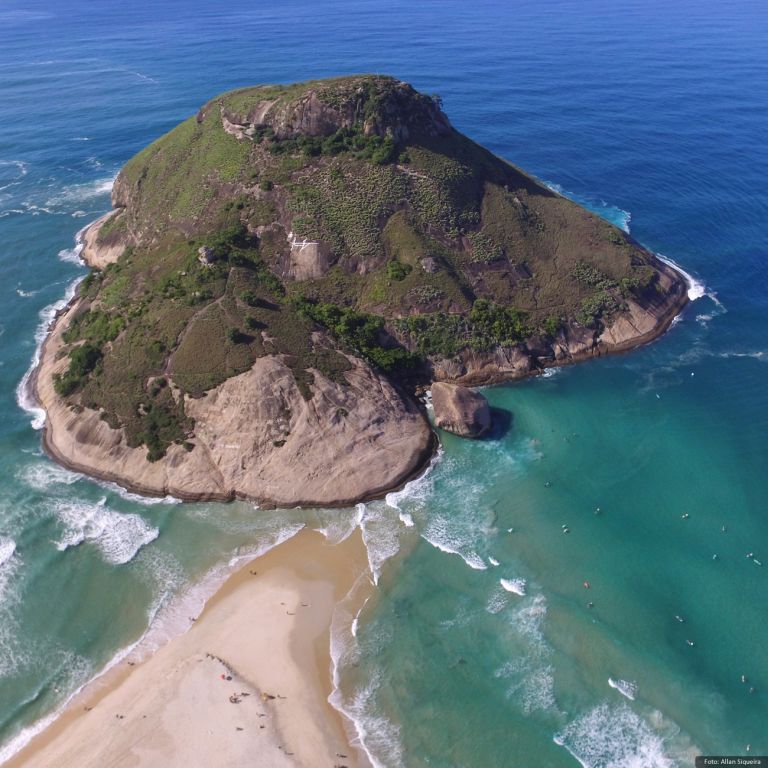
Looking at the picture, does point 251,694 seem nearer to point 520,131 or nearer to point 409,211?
point 409,211

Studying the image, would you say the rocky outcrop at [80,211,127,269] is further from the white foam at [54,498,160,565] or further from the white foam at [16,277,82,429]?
the white foam at [54,498,160,565]

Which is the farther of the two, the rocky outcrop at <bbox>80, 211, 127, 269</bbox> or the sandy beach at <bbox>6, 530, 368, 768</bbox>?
the rocky outcrop at <bbox>80, 211, 127, 269</bbox>

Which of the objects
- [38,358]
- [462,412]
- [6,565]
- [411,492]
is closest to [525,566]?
[411,492]

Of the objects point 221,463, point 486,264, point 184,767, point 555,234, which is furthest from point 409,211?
point 184,767

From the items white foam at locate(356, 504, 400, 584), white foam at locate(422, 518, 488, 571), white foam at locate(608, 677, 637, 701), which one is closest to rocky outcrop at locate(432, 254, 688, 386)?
white foam at locate(356, 504, 400, 584)

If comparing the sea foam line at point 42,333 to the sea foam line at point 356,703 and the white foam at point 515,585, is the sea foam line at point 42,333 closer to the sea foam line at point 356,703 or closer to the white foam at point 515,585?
the sea foam line at point 356,703

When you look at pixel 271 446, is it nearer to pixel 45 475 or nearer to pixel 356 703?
pixel 45 475
